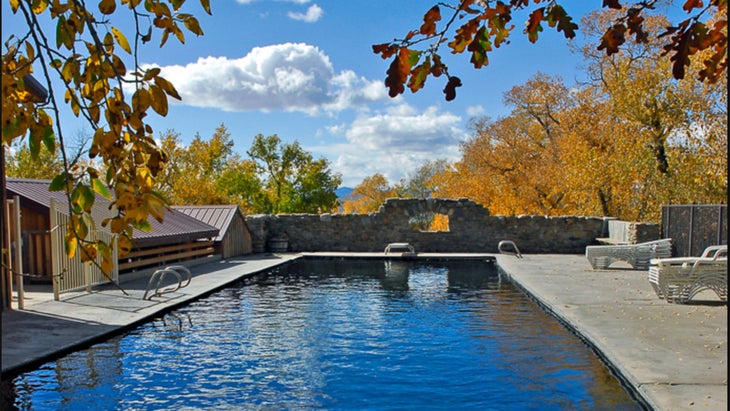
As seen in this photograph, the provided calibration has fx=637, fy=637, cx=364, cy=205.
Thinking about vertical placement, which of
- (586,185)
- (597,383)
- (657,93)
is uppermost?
(657,93)

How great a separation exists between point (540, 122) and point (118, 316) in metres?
26.5

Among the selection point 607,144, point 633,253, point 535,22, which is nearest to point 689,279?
point 633,253

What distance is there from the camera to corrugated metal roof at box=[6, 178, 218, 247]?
1218 centimetres

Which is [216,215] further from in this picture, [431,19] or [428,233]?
[431,19]

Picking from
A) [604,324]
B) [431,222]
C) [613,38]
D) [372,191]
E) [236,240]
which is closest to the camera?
[613,38]

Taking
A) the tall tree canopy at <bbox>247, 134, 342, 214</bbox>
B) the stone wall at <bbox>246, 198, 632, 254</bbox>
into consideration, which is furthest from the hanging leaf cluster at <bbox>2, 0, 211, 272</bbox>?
the tall tree canopy at <bbox>247, 134, 342, 214</bbox>

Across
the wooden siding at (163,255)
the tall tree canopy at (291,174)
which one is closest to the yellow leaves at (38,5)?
the wooden siding at (163,255)

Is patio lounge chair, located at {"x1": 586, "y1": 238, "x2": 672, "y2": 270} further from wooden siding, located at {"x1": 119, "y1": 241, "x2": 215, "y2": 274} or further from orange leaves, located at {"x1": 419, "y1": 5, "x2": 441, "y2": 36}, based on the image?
orange leaves, located at {"x1": 419, "y1": 5, "x2": 441, "y2": 36}

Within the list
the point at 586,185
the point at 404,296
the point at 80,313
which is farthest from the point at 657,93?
the point at 80,313

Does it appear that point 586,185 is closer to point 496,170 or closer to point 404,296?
point 496,170

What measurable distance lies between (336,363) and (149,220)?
7356mm

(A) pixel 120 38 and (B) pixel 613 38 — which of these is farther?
(B) pixel 613 38

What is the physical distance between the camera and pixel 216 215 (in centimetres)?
1905

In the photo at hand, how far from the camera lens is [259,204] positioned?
1486 inches
